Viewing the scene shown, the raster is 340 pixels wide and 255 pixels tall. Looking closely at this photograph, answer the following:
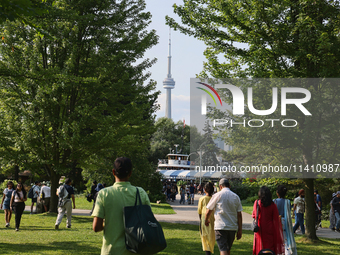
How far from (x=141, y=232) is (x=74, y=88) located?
15389mm

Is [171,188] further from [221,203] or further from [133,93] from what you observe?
[221,203]

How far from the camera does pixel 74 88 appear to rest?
17.9m

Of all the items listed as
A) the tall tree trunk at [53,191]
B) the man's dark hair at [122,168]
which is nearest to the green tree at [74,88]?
the tall tree trunk at [53,191]

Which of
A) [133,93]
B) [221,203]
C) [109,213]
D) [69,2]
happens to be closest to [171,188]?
[133,93]

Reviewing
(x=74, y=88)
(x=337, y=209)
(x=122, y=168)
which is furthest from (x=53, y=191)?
(x=122, y=168)

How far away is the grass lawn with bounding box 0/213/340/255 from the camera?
375 inches

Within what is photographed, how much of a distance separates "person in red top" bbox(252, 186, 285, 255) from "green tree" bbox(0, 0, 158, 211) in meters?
10.3

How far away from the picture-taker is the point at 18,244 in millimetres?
10016

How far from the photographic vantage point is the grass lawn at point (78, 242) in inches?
375

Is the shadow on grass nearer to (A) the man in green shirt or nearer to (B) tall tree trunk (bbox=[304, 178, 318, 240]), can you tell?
(A) the man in green shirt

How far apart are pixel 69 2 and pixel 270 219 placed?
14.1m

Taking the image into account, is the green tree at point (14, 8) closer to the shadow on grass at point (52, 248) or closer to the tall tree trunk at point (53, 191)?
the shadow on grass at point (52, 248)

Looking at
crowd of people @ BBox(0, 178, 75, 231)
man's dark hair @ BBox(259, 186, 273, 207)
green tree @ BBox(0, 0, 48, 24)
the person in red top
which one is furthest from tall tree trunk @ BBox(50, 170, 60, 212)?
man's dark hair @ BBox(259, 186, 273, 207)

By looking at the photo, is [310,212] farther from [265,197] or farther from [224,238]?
[224,238]
